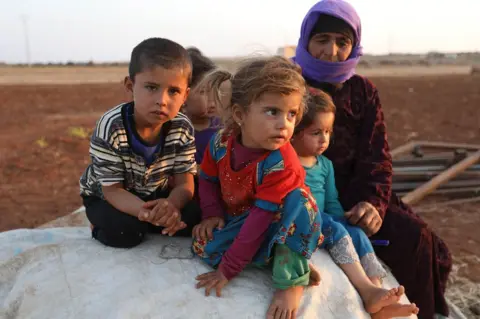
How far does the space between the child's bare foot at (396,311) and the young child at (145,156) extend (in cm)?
101

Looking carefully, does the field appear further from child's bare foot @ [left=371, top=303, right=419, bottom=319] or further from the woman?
child's bare foot @ [left=371, top=303, right=419, bottom=319]

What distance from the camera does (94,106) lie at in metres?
16.2

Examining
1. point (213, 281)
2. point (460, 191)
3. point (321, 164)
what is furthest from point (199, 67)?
point (460, 191)

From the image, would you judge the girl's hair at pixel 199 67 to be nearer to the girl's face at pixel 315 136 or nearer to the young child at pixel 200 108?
the young child at pixel 200 108

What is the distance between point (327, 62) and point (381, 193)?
82 centimetres

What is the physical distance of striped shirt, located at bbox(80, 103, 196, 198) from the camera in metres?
2.39

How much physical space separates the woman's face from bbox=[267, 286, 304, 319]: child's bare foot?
1.46 m

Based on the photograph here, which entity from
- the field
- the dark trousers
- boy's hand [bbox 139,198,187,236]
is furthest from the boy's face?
the field

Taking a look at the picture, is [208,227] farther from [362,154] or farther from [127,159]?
[362,154]

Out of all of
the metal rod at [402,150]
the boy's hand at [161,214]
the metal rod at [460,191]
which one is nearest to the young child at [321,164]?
the boy's hand at [161,214]

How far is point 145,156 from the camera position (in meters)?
2.45

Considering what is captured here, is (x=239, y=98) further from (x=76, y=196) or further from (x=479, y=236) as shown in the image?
(x=76, y=196)

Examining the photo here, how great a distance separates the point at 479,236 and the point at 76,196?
528 cm

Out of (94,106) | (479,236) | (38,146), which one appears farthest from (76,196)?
(94,106)
